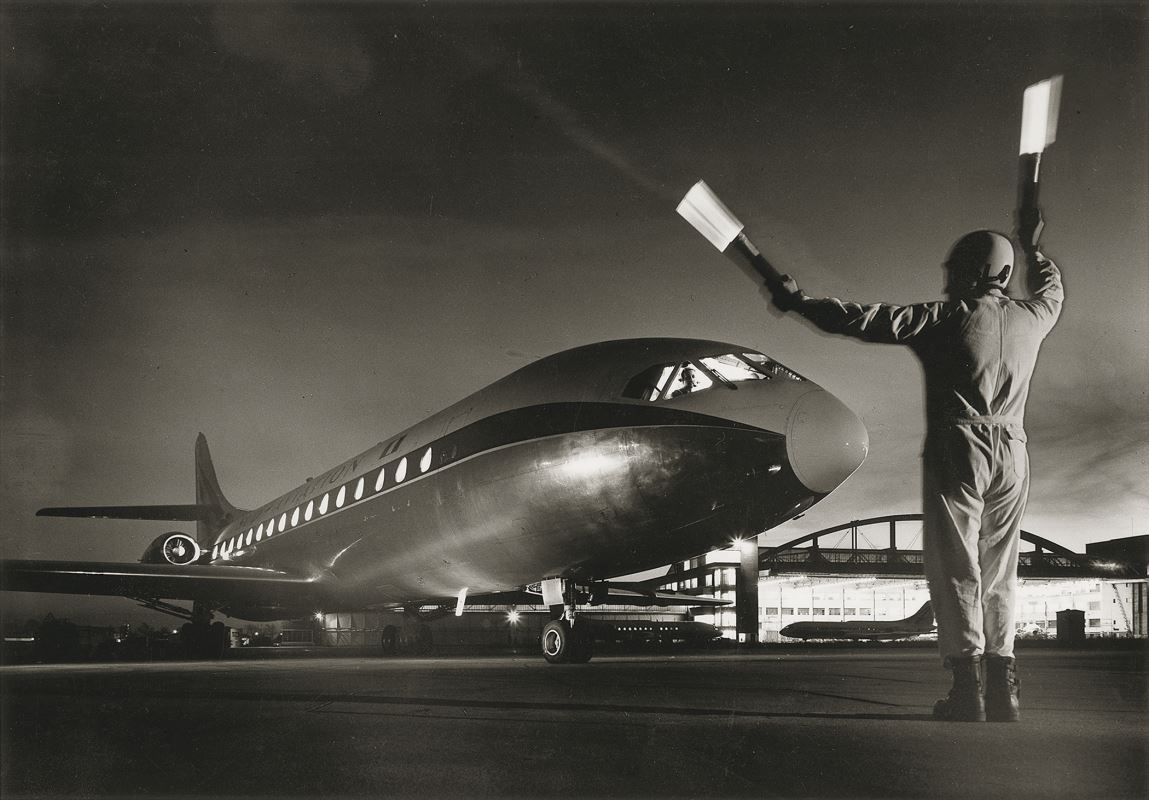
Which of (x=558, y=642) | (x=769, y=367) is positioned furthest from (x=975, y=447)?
(x=558, y=642)

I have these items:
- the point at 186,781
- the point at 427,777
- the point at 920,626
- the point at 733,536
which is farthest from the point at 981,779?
the point at 920,626

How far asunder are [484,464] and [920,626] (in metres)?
43.6

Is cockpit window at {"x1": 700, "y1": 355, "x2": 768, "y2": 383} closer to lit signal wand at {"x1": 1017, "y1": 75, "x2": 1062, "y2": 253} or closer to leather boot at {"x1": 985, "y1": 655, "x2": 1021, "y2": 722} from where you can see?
lit signal wand at {"x1": 1017, "y1": 75, "x2": 1062, "y2": 253}

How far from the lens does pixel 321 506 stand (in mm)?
18453

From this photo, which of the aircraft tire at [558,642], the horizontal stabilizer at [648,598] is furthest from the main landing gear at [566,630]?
the horizontal stabilizer at [648,598]

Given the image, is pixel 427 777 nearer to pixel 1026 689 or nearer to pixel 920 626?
pixel 1026 689

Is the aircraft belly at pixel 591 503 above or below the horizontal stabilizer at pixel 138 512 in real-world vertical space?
→ below

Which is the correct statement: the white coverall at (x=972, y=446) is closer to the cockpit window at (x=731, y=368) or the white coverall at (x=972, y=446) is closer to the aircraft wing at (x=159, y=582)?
the cockpit window at (x=731, y=368)

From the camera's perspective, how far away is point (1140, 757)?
3.48 meters

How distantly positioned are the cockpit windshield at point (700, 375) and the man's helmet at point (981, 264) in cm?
567

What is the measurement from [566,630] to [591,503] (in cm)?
244

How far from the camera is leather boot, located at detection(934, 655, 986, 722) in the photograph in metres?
4.25

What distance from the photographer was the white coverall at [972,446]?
418 cm

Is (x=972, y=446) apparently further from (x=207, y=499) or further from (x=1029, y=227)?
(x=207, y=499)
